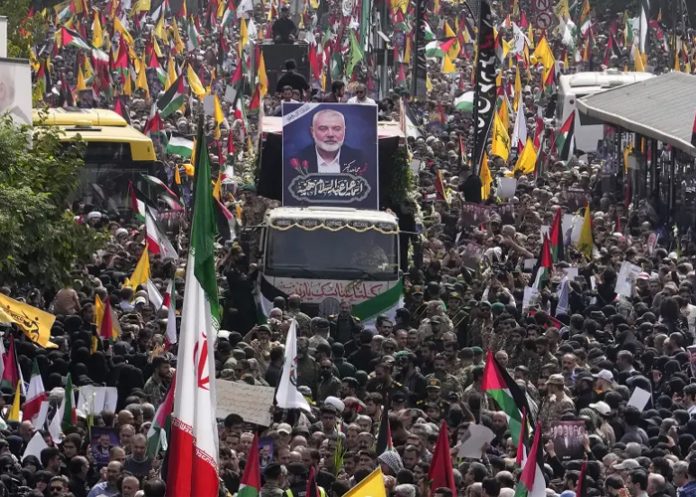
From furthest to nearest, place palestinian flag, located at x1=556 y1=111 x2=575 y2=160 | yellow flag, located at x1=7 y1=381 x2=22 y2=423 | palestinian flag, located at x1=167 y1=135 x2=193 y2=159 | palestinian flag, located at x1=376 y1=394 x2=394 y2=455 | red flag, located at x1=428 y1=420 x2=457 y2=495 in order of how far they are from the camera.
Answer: palestinian flag, located at x1=556 y1=111 x2=575 y2=160
palestinian flag, located at x1=167 y1=135 x2=193 y2=159
yellow flag, located at x1=7 y1=381 x2=22 y2=423
palestinian flag, located at x1=376 y1=394 x2=394 y2=455
red flag, located at x1=428 y1=420 x2=457 y2=495

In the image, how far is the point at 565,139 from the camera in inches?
1567

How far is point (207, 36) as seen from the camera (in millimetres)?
66438

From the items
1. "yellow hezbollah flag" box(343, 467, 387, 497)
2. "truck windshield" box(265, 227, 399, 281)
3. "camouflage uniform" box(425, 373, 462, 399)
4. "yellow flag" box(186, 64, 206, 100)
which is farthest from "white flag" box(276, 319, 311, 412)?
"yellow flag" box(186, 64, 206, 100)

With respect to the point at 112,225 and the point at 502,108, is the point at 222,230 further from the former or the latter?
the point at 502,108

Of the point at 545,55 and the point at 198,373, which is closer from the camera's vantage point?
the point at 198,373

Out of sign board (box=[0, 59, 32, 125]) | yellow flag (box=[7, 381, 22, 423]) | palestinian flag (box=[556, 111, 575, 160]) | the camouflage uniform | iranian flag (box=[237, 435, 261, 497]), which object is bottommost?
palestinian flag (box=[556, 111, 575, 160])

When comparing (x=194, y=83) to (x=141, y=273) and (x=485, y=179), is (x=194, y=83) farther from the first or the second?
(x=141, y=273)

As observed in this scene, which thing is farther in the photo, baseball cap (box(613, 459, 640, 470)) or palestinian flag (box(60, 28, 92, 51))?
palestinian flag (box(60, 28, 92, 51))

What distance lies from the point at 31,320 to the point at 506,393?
3946 mm

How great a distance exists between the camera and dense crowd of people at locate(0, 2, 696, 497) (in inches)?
654

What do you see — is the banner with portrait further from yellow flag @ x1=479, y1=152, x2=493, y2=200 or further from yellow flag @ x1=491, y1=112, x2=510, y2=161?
yellow flag @ x1=491, y1=112, x2=510, y2=161

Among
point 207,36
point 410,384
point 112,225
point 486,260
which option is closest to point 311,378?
point 410,384

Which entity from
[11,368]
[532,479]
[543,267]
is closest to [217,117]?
[543,267]

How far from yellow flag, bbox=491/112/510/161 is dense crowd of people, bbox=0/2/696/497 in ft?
4.71
